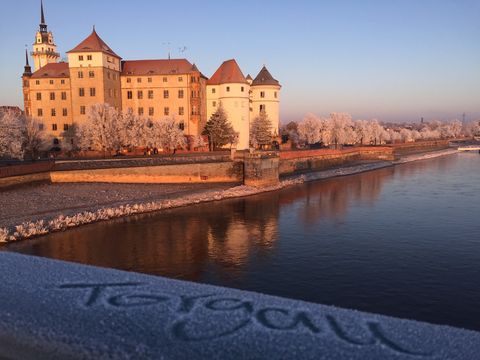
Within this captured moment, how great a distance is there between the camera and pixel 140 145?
42250 millimetres

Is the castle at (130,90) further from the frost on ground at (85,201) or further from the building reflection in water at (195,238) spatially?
the building reflection in water at (195,238)

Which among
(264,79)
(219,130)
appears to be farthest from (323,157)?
(264,79)

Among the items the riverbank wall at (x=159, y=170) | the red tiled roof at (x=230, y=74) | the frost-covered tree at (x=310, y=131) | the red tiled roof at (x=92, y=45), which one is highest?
the red tiled roof at (x=92, y=45)

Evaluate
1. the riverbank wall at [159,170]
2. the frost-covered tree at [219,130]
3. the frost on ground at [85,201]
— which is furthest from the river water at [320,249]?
the frost-covered tree at [219,130]

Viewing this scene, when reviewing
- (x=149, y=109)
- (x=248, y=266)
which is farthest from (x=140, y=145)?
(x=248, y=266)

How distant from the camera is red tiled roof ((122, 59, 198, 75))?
166 feet

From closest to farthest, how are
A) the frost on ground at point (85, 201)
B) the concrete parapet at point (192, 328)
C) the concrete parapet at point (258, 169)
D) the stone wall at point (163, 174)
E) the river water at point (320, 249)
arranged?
the concrete parapet at point (192, 328) → the river water at point (320, 249) → the frost on ground at point (85, 201) → the stone wall at point (163, 174) → the concrete parapet at point (258, 169)

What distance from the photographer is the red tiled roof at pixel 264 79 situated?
2353 inches

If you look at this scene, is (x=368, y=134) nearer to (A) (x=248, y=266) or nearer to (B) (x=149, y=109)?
(B) (x=149, y=109)

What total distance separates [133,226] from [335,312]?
18.0 meters

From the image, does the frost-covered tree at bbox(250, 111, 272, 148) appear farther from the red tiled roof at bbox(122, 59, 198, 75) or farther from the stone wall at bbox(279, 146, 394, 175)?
the red tiled roof at bbox(122, 59, 198, 75)

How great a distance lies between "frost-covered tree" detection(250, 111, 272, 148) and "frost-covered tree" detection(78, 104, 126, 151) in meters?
19.3

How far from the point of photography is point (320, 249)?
17281 millimetres

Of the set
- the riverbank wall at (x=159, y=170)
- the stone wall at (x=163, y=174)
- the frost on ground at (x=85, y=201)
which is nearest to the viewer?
the frost on ground at (x=85, y=201)
